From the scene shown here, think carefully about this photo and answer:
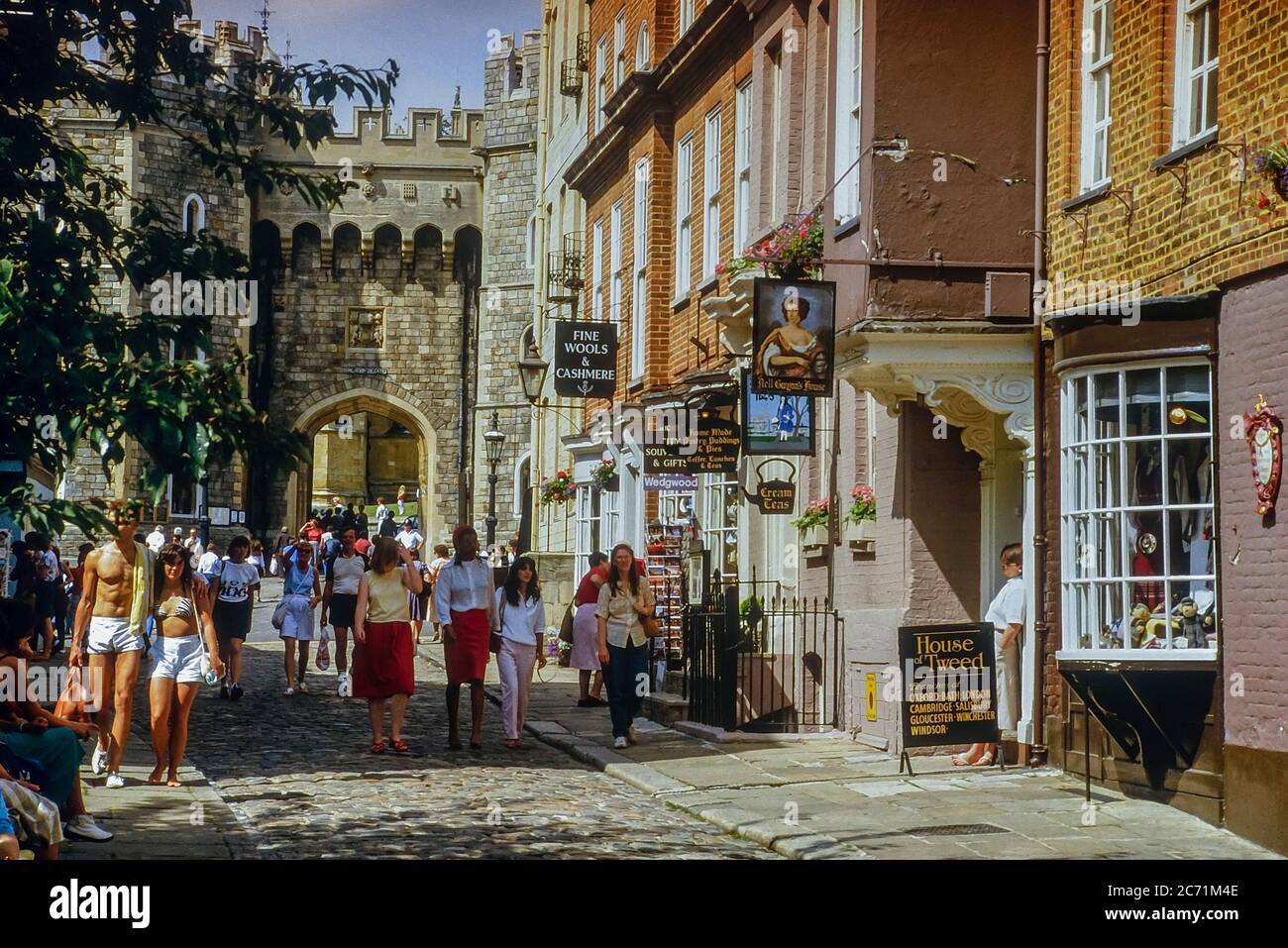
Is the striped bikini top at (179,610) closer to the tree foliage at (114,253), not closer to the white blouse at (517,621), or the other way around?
the tree foliage at (114,253)

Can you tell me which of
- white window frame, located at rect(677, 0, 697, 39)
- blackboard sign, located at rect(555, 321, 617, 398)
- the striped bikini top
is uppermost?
white window frame, located at rect(677, 0, 697, 39)

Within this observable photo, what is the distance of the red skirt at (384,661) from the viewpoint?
52.3ft

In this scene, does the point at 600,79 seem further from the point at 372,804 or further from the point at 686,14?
the point at 372,804

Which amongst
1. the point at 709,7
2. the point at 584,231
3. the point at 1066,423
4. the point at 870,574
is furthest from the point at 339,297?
the point at 1066,423

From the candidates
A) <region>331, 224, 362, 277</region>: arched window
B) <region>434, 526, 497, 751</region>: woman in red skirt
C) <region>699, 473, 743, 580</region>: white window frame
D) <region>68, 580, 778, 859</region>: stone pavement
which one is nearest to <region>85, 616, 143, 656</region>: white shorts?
<region>68, 580, 778, 859</region>: stone pavement

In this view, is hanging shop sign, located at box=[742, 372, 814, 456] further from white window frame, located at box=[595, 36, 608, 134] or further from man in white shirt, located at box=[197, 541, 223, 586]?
white window frame, located at box=[595, 36, 608, 134]

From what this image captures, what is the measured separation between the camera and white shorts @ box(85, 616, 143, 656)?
44.1ft

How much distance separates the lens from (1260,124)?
37.8 feet

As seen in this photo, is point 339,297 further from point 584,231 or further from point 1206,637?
point 1206,637

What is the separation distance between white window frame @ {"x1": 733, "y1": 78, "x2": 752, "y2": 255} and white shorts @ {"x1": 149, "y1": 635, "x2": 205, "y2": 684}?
1021 cm

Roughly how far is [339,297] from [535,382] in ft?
91.5

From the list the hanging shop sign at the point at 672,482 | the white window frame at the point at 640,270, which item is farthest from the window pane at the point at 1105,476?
the white window frame at the point at 640,270

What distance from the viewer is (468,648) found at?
16531 millimetres

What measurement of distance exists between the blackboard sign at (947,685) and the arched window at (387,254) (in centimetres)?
4236
